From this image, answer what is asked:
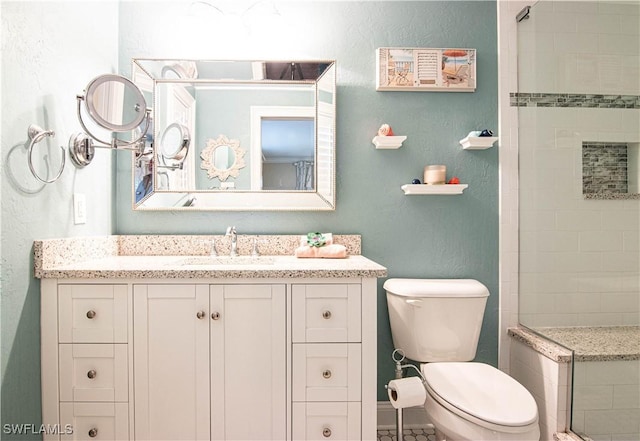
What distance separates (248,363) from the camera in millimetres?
1465

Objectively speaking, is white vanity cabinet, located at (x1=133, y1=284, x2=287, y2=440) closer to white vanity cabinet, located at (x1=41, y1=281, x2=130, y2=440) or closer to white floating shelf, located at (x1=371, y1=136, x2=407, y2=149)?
white vanity cabinet, located at (x1=41, y1=281, x2=130, y2=440)

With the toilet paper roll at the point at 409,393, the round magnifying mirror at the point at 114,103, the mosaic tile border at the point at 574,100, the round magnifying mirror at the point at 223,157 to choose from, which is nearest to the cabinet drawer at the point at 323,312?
the toilet paper roll at the point at 409,393

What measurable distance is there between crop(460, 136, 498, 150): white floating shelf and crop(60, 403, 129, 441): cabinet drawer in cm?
196

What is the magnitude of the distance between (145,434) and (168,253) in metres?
0.83

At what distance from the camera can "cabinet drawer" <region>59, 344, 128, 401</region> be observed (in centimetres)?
145

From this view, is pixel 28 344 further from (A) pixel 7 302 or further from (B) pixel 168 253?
(B) pixel 168 253

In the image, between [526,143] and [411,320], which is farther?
[526,143]

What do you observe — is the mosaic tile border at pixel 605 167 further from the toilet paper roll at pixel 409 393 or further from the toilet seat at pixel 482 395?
the toilet paper roll at pixel 409 393

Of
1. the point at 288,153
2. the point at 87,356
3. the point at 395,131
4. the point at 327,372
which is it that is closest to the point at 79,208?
the point at 87,356

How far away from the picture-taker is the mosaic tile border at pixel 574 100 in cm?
145

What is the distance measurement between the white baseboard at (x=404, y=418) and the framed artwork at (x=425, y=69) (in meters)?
1.68

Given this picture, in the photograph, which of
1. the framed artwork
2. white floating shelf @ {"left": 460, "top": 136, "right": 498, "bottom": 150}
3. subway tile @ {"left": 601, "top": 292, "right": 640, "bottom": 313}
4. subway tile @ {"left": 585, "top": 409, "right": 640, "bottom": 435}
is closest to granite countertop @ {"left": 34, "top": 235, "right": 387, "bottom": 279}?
white floating shelf @ {"left": 460, "top": 136, "right": 498, "bottom": 150}

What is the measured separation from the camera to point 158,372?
1.45m

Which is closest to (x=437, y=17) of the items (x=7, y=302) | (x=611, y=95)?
(x=611, y=95)
